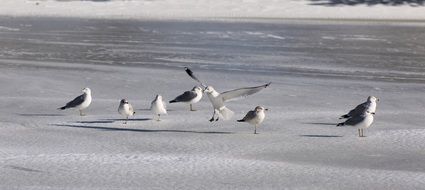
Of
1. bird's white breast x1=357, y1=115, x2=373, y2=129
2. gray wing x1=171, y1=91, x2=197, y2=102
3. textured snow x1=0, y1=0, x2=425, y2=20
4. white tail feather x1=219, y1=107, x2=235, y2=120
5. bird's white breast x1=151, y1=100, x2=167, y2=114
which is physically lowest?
bird's white breast x1=357, y1=115, x2=373, y2=129

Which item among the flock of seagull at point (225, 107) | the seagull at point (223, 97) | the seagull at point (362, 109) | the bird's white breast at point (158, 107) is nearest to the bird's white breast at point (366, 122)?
the flock of seagull at point (225, 107)

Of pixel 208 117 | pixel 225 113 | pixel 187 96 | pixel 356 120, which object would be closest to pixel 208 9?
pixel 187 96

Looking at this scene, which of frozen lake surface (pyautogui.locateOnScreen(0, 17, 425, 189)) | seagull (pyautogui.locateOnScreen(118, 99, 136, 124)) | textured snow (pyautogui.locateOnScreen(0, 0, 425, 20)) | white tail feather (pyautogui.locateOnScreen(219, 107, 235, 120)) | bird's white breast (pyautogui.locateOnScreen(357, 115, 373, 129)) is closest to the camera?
frozen lake surface (pyautogui.locateOnScreen(0, 17, 425, 189))

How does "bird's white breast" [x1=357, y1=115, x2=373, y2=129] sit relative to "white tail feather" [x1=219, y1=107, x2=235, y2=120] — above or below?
below

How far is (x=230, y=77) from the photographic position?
1728 cm

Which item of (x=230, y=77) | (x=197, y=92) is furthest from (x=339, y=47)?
(x=197, y=92)

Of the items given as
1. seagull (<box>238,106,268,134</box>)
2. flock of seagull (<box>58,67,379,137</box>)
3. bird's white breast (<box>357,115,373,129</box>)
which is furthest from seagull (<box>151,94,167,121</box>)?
bird's white breast (<box>357,115,373,129</box>)

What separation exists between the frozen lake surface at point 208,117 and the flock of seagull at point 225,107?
0.50 ft

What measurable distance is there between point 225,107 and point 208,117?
0.67 meters

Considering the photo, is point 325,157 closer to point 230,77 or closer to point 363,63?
point 230,77

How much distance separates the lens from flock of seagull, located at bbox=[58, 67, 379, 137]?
10.3 metres

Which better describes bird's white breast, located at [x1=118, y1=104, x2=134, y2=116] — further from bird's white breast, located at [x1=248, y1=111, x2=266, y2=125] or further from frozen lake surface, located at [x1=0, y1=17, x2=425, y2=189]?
bird's white breast, located at [x1=248, y1=111, x2=266, y2=125]

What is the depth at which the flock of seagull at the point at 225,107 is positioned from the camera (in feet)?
33.8

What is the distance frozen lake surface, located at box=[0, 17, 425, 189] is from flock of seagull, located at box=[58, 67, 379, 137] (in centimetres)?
15
